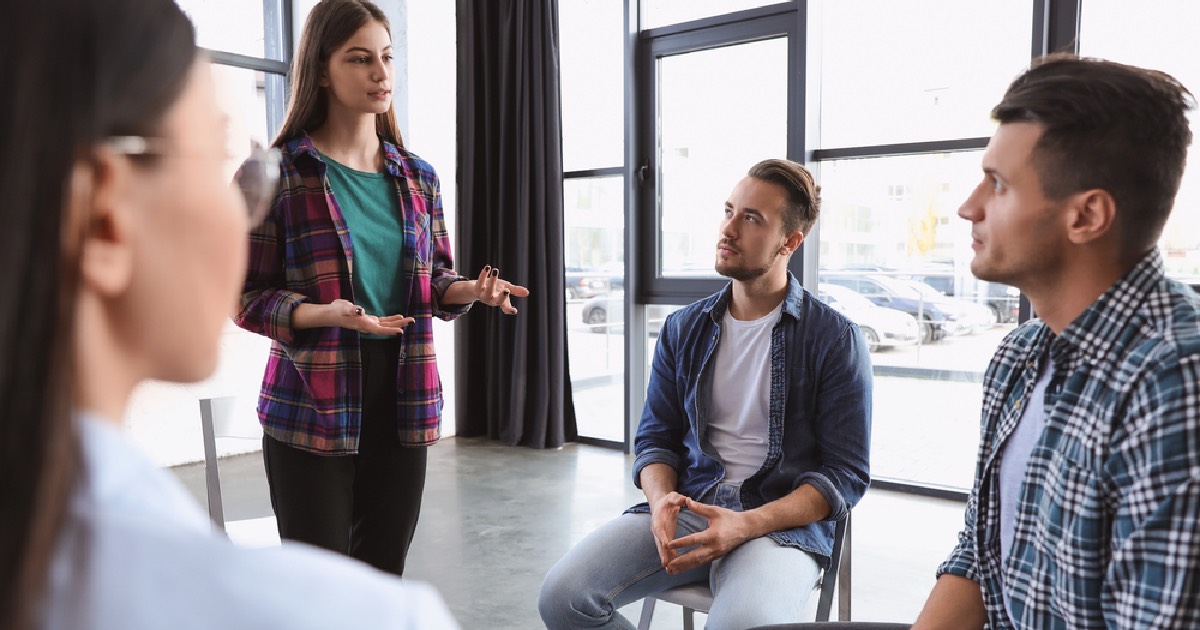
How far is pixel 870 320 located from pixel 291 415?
3.17 metres

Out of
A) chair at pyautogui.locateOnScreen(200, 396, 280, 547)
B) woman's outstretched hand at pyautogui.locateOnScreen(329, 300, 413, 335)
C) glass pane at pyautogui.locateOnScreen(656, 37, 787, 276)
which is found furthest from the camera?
glass pane at pyautogui.locateOnScreen(656, 37, 787, 276)

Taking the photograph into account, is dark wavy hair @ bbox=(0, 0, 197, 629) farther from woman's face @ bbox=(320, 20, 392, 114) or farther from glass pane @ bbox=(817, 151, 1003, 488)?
glass pane @ bbox=(817, 151, 1003, 488)

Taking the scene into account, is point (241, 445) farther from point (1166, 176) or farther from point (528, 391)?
point (1166, 176)

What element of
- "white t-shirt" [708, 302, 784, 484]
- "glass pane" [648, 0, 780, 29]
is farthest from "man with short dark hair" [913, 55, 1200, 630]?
"glass pane" [648, 0, 780, 29]

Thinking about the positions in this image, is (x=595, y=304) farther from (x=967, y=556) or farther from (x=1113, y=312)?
(x=1113, y=312)

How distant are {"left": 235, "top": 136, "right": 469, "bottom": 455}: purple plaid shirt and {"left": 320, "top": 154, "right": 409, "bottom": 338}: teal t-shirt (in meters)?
0.03

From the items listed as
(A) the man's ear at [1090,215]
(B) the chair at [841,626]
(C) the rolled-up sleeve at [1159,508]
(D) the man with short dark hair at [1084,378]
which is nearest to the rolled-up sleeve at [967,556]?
(D) the man with short dark hair at [1084,378]

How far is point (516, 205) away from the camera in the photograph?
4.92 meters

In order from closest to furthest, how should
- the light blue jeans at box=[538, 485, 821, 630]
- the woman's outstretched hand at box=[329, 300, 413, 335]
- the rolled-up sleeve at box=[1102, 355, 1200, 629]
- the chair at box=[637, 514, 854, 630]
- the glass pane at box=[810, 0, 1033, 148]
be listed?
the rolled-up sleeve at box=[1102, 355, 1200, 629]
the woman's outstretched hand at box=[329, 300, 413, 335]
the light blue jeans at box=[538, 485, 821, 630]
the chair at box=[637, 514, 854, 630]
the glass pane at box=[810, 0, 1033, 148]

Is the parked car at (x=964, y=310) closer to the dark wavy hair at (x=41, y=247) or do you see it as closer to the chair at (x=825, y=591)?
the chair at (x=825, y=591)

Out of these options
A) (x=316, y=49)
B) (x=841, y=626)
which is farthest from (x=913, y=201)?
(x=841, y=626)

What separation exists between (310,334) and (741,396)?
3.11ft

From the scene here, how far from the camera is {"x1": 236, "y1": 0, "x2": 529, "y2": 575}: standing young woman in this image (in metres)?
1.52

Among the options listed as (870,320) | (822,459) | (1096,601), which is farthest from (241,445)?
(1096,601)
